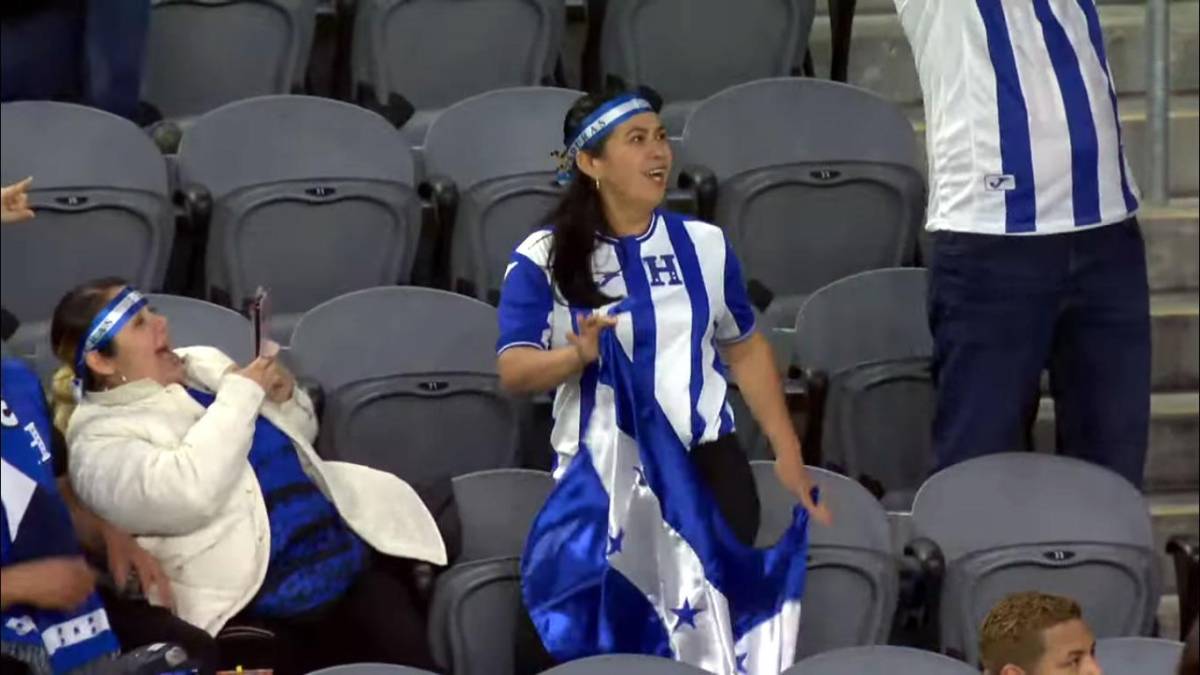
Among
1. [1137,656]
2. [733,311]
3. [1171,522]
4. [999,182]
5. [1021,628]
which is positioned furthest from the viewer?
[1171,522]

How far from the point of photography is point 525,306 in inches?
123

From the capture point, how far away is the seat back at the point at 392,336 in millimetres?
3533

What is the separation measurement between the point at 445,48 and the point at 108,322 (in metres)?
1.77

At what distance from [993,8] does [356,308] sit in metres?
1.03

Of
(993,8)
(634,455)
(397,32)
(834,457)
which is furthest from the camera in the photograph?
(397,32)

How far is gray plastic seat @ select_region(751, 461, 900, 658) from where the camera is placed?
10.8 feet

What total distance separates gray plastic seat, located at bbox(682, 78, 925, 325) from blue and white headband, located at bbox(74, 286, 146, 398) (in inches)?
59.0

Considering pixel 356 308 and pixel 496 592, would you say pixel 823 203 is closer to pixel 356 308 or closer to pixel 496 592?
pixel 356 308

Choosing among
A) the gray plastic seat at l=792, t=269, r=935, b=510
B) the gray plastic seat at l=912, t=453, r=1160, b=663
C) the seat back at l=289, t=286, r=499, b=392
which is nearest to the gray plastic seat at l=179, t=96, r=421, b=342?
the seat back at l=289, t=286, r=499, b=392

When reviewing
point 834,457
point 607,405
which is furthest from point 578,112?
point 834,457

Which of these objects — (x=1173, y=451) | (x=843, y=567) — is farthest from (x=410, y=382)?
(x=1173, y=451)

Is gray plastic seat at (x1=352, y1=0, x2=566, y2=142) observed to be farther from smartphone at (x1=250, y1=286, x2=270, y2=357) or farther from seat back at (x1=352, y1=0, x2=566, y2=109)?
smartphone at (x1=250, y1=286, x2=270, y2=357)

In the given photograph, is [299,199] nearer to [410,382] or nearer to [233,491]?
[410,382]

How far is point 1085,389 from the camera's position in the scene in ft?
11.9
